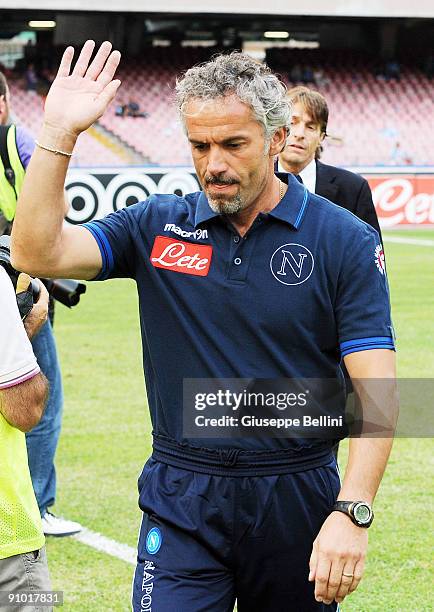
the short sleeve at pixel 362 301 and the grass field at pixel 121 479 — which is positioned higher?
the short sleeve at pixel 362 301

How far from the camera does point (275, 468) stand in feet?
9.36

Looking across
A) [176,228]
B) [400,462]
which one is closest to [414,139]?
[400,462]

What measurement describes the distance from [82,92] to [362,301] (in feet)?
3.01

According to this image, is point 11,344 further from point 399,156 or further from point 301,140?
point 399,156

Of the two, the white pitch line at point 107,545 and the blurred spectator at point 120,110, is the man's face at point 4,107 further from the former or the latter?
the blurred spectator at point 120,110

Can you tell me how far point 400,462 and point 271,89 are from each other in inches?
182

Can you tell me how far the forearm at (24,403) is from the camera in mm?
2830

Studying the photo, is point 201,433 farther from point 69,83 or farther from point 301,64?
point 301,64

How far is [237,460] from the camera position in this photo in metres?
2.83

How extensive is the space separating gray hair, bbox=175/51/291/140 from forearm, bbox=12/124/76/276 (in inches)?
15.6

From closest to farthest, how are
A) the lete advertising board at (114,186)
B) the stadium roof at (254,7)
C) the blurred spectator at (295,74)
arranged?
the lete advertising board at (114,186), the stadium roof at (254,7), the blurred spectator at (295,74)

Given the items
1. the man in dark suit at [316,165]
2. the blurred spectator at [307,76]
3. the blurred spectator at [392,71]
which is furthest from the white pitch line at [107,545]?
the blurred spectator at [392,71]

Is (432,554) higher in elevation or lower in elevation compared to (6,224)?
lower

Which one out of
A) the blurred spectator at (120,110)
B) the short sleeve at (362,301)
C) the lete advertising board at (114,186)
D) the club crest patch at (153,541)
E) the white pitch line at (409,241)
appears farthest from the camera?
the blurred spectator at (120,110)
